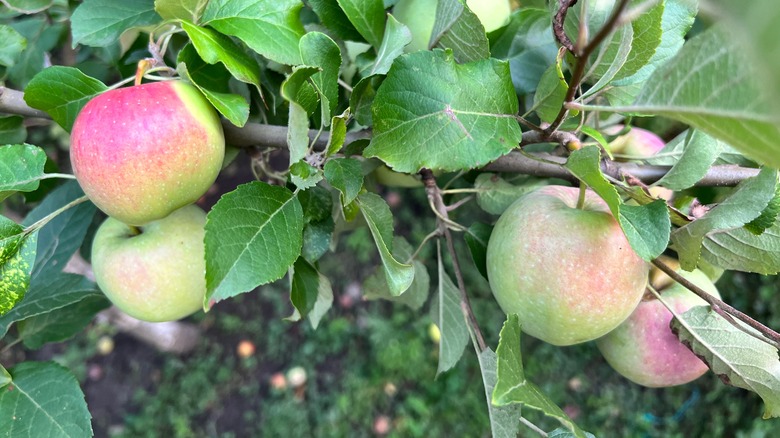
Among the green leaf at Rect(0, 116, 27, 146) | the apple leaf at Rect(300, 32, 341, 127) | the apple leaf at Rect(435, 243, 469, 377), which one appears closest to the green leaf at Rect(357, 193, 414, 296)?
the apple leaf at Rect(300, 32, 341, 127)

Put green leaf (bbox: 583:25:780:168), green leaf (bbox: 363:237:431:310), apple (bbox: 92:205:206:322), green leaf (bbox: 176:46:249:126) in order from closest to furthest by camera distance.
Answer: green leaf (bbox: 583:25:780:168) < green leaf (bbox: 176:46:249:126) < apple (bbox: 92:205:206:322) < green leaf (bbox: 363:237:431:310)

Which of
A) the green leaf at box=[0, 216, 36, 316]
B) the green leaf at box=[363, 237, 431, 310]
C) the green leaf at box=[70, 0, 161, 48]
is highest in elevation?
the green leaf at box=[70, 0, 161, 48]

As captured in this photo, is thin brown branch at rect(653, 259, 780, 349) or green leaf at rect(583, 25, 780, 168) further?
thin brown branch at rect(653, 259, 780, 349)

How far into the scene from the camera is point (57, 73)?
0.61m

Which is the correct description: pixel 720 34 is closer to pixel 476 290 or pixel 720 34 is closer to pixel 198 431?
pixel 476 290

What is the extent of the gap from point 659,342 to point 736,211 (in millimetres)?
260

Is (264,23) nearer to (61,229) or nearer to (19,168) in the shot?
(19,168)

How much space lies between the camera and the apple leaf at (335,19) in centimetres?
65

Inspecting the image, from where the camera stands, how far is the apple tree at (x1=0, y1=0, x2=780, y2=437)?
51cm

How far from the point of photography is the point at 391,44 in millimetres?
595

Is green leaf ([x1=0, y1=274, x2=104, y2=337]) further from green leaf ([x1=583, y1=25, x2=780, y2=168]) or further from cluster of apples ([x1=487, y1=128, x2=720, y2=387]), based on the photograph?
green leaf ([x1=583, y1=25, x2=780, y2=168])

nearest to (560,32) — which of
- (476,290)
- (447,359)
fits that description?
(447,359)

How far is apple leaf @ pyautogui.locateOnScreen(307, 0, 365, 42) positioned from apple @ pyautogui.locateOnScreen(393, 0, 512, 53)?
0.08 metres

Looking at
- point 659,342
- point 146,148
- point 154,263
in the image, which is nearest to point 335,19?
point 146,148
